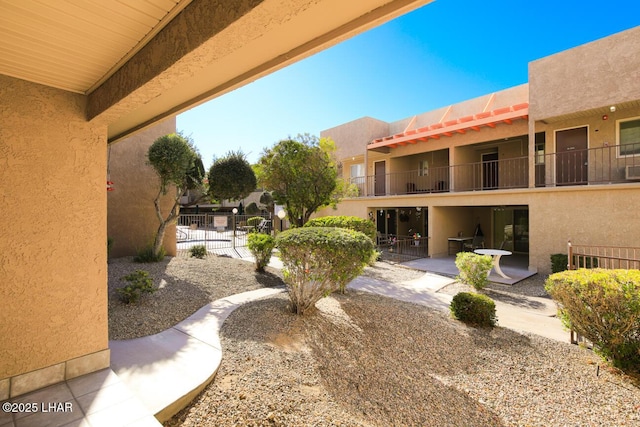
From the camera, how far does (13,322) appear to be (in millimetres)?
2814

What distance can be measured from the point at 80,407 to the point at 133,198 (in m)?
9.01

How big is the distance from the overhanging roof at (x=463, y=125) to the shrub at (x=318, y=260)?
33.0 feet

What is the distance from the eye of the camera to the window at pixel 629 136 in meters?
9.93

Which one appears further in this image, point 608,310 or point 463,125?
Answer: point 463,125

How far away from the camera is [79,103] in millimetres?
3221

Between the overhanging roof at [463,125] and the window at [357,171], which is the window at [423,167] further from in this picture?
the window at [357,171]

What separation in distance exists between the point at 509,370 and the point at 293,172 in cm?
883

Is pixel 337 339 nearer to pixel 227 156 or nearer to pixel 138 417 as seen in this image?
pixel 138 417

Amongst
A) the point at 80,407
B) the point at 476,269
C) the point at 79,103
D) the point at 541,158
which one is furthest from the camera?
the point at 541,158

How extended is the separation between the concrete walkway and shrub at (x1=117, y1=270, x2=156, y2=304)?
118 cm

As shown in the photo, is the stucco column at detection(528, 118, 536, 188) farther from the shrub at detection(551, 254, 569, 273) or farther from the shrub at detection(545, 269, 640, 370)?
the shrub at detection(545, 269, 640, 370)

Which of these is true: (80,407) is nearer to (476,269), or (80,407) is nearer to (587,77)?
(476,269)

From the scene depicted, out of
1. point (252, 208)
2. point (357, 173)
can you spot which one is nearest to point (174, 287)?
point (357, 173)

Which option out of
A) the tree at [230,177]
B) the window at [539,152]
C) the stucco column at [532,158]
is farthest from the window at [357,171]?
the stucco column at [532,158]
